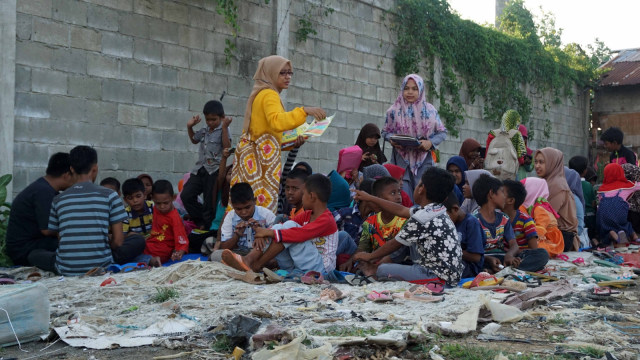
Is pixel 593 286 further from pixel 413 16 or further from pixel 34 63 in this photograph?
pixel 413 16

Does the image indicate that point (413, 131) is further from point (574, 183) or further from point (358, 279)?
point (358, 279)

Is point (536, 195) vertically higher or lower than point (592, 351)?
higher

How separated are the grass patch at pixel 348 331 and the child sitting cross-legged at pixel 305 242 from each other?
1861mm

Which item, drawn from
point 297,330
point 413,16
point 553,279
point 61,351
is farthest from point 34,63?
point 413,16

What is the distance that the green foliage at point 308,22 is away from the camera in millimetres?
9594

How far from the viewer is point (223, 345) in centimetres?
341

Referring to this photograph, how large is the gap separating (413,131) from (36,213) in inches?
161

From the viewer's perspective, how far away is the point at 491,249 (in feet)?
21.2

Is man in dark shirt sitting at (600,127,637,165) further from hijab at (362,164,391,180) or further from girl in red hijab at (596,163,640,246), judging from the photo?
hijab at (362,164,391,180)

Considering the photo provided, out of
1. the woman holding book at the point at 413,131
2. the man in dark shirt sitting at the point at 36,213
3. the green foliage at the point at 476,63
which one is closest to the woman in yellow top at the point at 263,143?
the man in dark shirt sitting at the point at 36,213

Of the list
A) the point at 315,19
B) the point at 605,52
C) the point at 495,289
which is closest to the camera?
the point at 495,289

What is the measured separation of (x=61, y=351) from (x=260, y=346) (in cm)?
103

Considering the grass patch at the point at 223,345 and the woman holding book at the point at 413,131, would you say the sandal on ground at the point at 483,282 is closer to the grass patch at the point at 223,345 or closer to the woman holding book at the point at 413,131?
the woman holding book at the point at 413,131

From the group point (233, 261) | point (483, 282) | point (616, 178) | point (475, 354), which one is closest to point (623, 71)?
point (616, 178)
